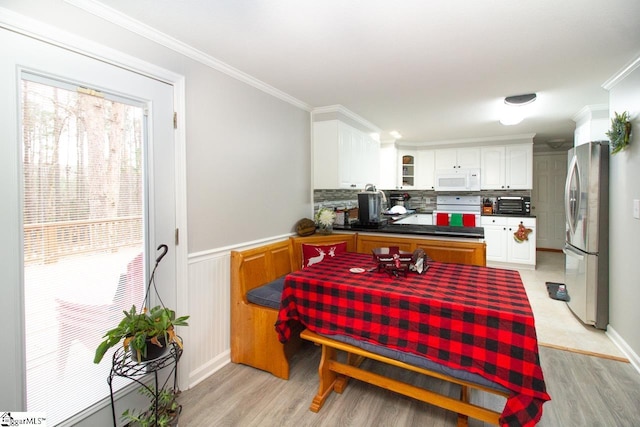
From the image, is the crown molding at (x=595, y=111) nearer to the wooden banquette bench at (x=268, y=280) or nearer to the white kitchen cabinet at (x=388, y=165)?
the wooden banquette bench at (x=268, y=280)

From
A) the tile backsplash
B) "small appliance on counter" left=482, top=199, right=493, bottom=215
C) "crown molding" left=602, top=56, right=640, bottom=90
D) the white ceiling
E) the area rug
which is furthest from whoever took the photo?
"small appliance on counter" left=482, top=199, right=493, bottom=215

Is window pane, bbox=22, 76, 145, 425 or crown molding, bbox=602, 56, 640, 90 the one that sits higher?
crown molding, bbox=602, 56, 640, 90

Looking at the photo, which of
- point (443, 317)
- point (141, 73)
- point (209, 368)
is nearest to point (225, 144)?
point (141, 73)

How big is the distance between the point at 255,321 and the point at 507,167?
5.24m

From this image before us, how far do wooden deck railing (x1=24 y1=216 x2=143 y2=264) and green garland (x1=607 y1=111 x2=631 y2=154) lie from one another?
365cm

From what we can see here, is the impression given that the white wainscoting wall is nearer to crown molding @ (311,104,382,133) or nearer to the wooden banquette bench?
the wooden banquette bench

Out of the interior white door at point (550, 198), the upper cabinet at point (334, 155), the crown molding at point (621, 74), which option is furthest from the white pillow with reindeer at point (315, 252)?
the interior white door at point (550, 198)

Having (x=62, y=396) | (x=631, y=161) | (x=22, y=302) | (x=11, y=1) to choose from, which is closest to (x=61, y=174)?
(x=22, y=302)

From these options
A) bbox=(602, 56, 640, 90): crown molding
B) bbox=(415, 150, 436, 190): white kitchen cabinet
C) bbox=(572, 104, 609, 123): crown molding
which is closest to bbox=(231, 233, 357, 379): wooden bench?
bbox=(602, 56, 640, 90): crown molding

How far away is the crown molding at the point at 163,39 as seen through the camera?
1578mm

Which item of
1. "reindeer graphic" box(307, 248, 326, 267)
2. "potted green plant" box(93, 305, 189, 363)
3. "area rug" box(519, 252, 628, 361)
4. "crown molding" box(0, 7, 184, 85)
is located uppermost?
"crown molding" box(0, 7, 184, 85)

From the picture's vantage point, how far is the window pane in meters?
1.39

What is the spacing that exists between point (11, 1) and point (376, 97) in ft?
8.82

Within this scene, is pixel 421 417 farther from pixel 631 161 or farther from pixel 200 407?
pixel 631 161
